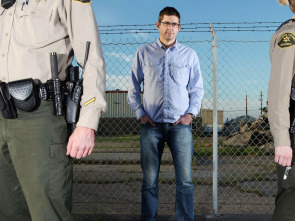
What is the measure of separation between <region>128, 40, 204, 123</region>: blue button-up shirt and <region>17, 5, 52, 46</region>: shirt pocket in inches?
64.6

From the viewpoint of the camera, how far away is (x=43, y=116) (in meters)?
1.68

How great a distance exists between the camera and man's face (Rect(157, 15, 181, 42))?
3293 millimetres

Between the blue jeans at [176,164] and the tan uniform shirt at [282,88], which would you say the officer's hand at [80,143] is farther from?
the blue jeans at [176,164]

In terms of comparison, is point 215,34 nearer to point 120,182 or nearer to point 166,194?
point 166,194

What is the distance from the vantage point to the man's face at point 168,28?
3.29m

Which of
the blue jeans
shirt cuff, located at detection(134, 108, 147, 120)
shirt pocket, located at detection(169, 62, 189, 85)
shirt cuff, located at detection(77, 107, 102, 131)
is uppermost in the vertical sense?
shirt pocket, located at detection(169, 62, 189, 85)

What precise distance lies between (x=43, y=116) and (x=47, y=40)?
0.40 m

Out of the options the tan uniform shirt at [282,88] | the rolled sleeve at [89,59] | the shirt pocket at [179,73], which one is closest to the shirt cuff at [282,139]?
the tan uniform shirt at [282,88]

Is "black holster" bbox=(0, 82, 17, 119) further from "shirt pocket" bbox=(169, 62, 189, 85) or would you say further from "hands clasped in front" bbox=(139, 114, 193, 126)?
"shirt pocket" bbox=(169, 62, 189, 85)

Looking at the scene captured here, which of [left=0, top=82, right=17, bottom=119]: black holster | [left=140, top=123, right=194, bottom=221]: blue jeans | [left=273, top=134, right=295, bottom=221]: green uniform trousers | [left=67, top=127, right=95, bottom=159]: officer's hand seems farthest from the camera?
[left=140, top=123, right=194, bottom=221]: blue jeans

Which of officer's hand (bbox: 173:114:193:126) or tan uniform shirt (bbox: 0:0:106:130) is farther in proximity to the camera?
officer's hand (bbox: 173:114:193:126)

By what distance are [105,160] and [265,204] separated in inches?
189

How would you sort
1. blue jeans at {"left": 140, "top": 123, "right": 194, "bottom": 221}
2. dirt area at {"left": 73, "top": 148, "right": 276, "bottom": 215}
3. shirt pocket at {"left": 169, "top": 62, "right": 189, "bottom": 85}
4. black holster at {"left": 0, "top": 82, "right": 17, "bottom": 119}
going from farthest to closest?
1. dirt area at {"left": 73, "top": 148, "right": 276, "bottom": 215}
2. shirt pocket at {"left": 169, "top": 62, "right": 189, "bottom": 85}
3. blue jeans at {"left": 140, "top": 123, "right": 194, "bottom": 221}
4. black holster at {"left": 0, "top": 82, "right": 17, "bottom": 119}

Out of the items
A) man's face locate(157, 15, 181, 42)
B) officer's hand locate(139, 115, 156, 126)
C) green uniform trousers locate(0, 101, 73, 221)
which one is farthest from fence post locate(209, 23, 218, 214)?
green uniform trousers locate(0, 101, 73, 221)
